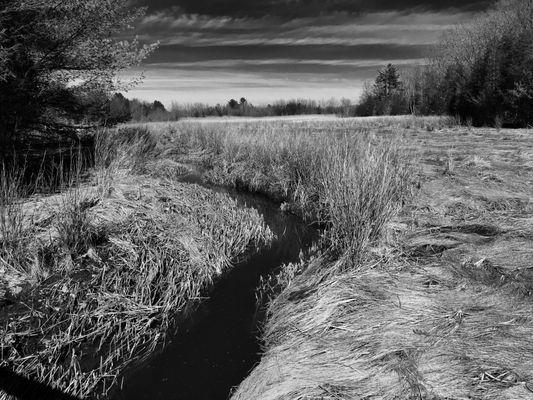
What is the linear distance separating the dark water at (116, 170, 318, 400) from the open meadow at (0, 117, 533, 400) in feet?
0.43

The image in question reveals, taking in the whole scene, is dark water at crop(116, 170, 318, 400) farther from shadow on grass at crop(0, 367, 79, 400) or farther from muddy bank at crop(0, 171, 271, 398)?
shadow on grass at crop(0, 367, 79, 400)

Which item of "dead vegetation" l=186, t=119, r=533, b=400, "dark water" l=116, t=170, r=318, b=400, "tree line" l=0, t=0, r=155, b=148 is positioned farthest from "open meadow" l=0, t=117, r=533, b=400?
"tree line" l=0, t=0, r=155, b=148

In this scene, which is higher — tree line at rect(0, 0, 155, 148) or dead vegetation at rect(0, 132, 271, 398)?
tree line at rect(0, 0, 155, 148)

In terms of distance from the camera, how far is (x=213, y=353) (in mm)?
3871

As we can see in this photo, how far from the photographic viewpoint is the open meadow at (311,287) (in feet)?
9.41

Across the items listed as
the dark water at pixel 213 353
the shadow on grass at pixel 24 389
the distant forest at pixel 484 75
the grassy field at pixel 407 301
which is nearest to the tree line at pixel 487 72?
the distant forest at pixel 484 75

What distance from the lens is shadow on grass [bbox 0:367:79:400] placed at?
116 inches

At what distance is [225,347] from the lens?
397 cm

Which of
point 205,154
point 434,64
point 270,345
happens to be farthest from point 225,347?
point 434,64

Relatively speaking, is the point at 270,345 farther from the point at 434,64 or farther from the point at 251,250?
the point at 434,64

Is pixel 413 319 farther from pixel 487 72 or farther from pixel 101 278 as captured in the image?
pixel 487 72

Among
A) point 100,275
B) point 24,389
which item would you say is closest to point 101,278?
point 100,275

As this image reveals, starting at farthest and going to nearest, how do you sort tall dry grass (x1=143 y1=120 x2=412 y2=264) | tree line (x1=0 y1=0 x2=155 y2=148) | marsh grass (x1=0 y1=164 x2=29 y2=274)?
tree line (x1=0 y1=0 x2=155 y2=148) < tall dry grass (x1=143 y1=120 x2=412 y2=264) < marsh grass (x1=0 y1=164 x2=29 y2=274)

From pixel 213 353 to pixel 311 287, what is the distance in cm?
129
